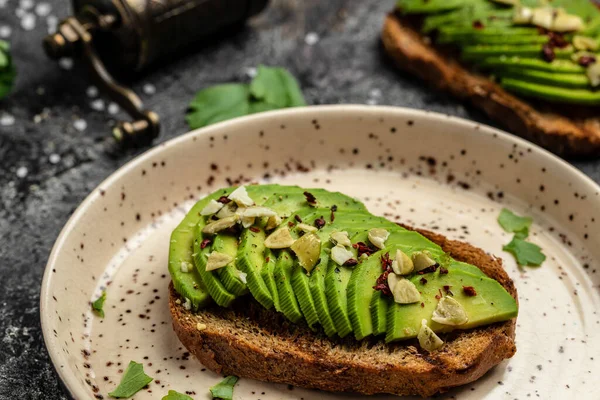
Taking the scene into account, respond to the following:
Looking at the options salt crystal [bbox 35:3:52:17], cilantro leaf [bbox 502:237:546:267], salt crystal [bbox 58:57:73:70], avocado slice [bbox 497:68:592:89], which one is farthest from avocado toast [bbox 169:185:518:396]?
salt crystal [bbox 35:3:52:17]

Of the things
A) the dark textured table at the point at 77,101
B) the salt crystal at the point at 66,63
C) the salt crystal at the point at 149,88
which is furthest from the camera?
the salt crystal at the point at 66,63

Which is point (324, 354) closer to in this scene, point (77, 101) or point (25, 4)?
point (77, 101)

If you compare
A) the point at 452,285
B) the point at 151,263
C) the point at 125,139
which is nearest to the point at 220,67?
the point at 125,139

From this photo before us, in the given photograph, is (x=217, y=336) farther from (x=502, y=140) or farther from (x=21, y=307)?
(x=502, y=140)

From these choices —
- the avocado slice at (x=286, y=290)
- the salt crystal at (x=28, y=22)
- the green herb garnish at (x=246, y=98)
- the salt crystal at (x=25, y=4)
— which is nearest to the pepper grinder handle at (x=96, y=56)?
the green herb garnish at (x=246, y=98)

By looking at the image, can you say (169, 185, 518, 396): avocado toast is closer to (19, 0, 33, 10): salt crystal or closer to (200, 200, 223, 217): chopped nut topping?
(200, 200, 223, 217): chopped nut topping

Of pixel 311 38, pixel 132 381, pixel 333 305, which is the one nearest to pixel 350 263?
pixel 333 305

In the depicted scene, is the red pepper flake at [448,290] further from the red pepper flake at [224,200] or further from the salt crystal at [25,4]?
the salt crystal at [25,4]
